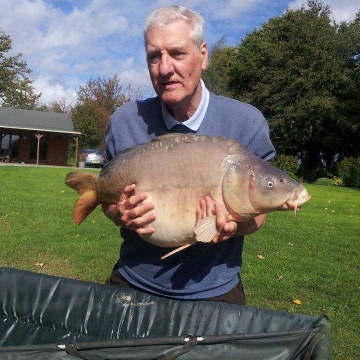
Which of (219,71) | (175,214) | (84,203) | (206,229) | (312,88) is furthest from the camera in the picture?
(219,71)

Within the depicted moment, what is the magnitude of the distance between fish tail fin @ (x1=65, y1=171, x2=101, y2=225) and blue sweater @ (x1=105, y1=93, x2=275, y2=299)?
18 centimetres

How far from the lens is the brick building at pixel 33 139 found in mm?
32094

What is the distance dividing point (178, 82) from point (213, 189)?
0.44 m

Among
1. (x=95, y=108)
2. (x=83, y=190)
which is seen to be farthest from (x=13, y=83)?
(x=83, y=190)

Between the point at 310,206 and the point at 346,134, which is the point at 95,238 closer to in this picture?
the point at 310,206

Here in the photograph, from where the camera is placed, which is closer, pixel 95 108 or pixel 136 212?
pixel 136 212

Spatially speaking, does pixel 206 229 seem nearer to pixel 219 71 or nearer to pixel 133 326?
pixel 133 326

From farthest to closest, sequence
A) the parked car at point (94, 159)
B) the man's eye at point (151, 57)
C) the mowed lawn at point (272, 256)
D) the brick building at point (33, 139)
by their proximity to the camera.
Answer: the brick building at point (33, 139)
the parked car at point (94, 159)
the mowed lawn at point (272, 256)
the man's eye at point (151, 57)

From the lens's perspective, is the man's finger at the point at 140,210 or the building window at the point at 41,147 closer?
the man's finger at the point at 140,210

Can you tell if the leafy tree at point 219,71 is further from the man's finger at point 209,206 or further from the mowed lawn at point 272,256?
Result: the man's finger at point 209,206

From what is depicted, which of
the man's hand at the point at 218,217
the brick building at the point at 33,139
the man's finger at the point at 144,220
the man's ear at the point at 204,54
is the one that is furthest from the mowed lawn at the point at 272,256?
the brick building at the point at 33,139

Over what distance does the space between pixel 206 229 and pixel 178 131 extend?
0.54 meters

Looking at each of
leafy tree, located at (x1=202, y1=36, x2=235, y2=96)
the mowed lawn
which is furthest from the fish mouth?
leafy tree, located at (x1=202, y1=36, x2=235, y2=96)

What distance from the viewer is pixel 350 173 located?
19.9 meters
